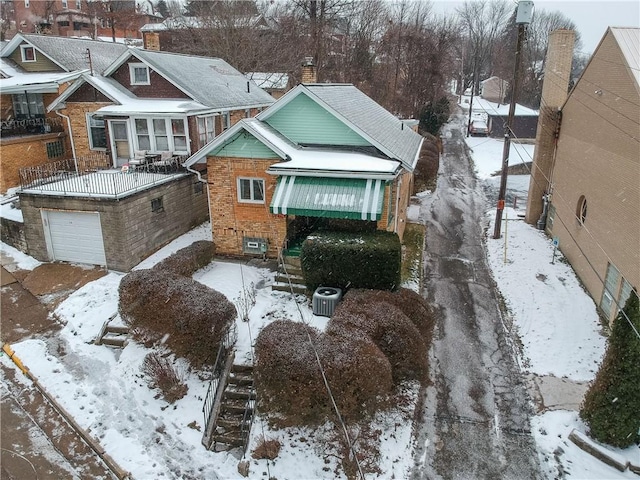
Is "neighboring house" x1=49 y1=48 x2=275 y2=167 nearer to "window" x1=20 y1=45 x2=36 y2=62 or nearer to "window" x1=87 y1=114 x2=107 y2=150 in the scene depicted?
"window" x1=87 y1=114 x2=107 y2=150

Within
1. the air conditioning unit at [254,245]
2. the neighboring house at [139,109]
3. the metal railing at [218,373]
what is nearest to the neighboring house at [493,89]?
the neighboring house at [139,109]

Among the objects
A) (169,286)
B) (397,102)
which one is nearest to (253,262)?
(169,286)

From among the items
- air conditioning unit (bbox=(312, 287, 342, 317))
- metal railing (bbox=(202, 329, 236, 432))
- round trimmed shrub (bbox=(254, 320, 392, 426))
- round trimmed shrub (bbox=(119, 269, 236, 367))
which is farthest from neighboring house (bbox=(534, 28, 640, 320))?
round trimmed shrub (bbox=(119, 269, 236, 367))

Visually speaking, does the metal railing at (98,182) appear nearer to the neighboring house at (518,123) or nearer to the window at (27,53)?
the window at (27,53)

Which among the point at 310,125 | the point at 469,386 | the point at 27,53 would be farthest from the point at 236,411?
the point at 27,53

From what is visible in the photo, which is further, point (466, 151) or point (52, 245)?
point (466, 151)

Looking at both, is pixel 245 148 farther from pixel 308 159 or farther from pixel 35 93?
pixel 35 93

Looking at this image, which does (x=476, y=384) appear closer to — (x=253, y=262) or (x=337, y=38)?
(x=253, y=262)
